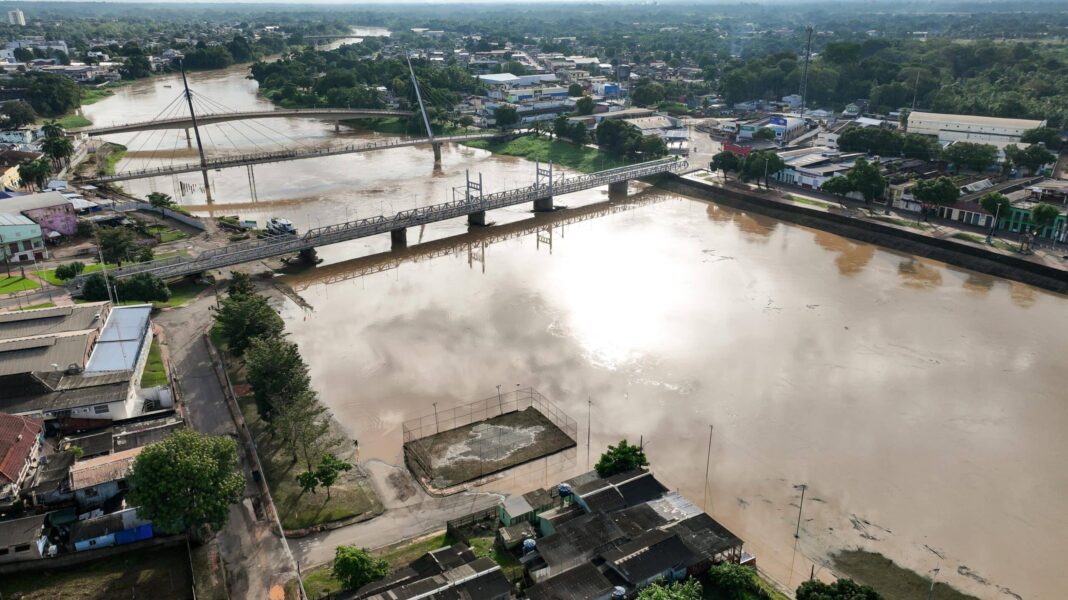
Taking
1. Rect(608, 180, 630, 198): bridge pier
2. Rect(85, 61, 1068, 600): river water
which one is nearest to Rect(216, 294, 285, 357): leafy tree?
Rect(85, 61, 1068, 600): river water

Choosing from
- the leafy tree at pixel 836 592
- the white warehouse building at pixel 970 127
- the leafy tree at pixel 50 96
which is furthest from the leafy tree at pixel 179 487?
the leafy tree at pixel 50 96

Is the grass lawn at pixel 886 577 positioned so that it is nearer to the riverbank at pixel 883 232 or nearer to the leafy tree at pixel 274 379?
the leafy tree at pixel 274 379

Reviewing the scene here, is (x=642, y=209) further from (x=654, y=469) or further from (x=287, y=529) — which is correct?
(x=287, y=529)

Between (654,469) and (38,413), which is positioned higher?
(38,413)

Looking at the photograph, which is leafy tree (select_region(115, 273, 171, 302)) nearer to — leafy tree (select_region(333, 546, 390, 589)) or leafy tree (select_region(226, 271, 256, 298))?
leafy tree (select_region(226, 271, 256, 298))

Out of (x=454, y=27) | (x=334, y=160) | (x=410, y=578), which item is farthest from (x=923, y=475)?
(x=454, y=27)

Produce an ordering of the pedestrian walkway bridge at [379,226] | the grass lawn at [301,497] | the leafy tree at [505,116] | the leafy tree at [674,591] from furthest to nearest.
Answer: the leafy tree at [505,116]
the pedestrian walkway bridge at [379,226]
the grass lawn at [301,497]
the leafy tree at [674,591]
